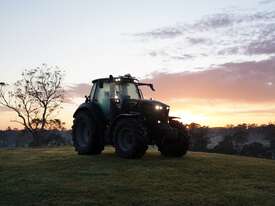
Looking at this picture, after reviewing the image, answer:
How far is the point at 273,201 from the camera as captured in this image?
12438 mm

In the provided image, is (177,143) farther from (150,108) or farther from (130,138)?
(130,138)

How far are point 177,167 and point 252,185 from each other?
10.4ft

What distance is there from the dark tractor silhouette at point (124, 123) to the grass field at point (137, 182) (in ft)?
2.55

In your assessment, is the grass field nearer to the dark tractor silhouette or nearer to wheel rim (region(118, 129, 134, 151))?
wheel rim (region(118, 129, 134, 151))

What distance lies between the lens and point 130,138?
1869cm

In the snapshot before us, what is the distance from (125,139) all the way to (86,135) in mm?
3188

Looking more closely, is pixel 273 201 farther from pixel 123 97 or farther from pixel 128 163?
pixel 123 97

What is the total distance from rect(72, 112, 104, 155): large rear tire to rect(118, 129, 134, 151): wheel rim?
1.89 meters

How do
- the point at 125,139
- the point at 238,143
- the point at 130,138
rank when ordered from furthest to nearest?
the point at 238,143 < the point at 125,139 < the point at 130,138

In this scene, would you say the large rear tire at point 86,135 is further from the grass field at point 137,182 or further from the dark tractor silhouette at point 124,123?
the grass field at point 137,182

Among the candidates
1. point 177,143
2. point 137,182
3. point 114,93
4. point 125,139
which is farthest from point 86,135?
point 137,182

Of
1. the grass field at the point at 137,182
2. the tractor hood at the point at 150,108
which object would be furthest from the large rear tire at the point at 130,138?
the tractor hood at the point at 150,108

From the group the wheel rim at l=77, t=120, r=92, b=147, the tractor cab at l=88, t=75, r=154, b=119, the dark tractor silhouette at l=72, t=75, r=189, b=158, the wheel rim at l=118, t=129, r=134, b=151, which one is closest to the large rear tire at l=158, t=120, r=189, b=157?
the dark tractor silhouette at l=72, t=75, r=189, b=158

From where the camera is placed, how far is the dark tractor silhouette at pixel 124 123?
18578 millimetres
